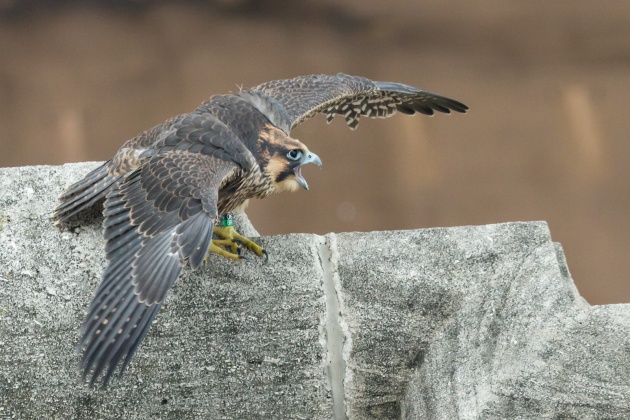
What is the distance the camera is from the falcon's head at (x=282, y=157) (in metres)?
3.54

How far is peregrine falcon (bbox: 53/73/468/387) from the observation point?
2.86 meters

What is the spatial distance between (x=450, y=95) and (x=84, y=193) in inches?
115

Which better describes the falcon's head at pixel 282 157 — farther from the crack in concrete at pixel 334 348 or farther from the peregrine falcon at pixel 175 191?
the crack in concrete at pixel 334 348

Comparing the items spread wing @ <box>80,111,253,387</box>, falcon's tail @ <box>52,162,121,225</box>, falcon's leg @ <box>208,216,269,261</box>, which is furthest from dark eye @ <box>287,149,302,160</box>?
falcon's tail @ <box>52,162,121,225</box>

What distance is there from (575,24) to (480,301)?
9.75 ft

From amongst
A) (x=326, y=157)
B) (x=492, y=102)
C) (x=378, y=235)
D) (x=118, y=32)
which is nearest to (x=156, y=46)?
(x=118, y=32)

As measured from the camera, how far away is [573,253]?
18.9ft

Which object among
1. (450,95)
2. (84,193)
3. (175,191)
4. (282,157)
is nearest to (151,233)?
(175,191)

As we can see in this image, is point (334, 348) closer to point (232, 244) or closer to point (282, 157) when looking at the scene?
point (232, 244)

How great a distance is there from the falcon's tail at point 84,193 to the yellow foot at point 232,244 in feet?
1.38

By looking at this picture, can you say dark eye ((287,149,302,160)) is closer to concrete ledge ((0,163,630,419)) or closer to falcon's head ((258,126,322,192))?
falcon's head ((258,126,322,192))

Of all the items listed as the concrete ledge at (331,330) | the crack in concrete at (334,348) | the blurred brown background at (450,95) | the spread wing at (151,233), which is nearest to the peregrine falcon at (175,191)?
the spread wing at (151,233)

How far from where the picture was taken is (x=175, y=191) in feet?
10.1

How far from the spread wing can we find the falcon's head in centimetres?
18
